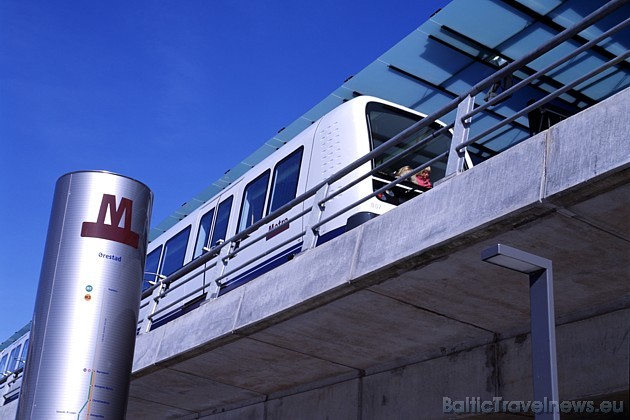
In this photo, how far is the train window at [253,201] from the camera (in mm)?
14125

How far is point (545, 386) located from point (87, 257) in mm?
4857

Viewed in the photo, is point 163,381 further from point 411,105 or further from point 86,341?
point 411,105

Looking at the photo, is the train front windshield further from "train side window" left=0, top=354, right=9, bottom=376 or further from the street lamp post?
→ "train side window" left=0, top=354, right=9, bottom=376

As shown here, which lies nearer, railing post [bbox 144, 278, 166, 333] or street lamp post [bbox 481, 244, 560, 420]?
street lamp post [bbox 481, 244, 560, 420]

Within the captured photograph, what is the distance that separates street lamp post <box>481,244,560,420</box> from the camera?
16.8 ft

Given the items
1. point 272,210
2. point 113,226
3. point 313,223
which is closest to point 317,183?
point 272,210

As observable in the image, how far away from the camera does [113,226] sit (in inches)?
340

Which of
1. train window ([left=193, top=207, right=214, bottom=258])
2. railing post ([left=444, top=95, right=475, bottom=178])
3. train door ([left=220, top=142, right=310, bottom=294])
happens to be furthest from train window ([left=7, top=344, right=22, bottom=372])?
railing post ([left=444, top=95, right=475, bottom=178])

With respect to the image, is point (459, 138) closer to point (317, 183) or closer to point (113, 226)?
point (113, 226)

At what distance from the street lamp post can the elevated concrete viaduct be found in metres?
0.97

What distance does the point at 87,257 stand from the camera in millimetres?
8484

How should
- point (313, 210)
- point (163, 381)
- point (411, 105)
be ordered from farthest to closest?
1. point (411, 105)
2. point (163, 381)
3. point (313, 210)

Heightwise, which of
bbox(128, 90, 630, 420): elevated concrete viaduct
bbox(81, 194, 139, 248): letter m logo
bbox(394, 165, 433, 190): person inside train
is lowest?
bbox(128, 90, 630, 420): elevated concrete viaduct

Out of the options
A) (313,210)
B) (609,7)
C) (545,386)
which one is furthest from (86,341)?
(609,7)
